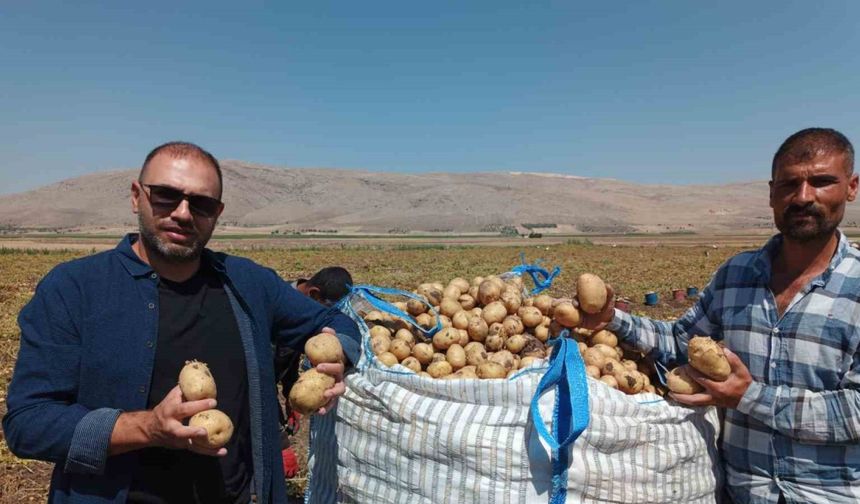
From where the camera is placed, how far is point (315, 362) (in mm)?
2572

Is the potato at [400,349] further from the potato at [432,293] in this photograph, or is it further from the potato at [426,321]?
the potato at [432,293]

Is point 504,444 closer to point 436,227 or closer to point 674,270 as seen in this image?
point 674,270

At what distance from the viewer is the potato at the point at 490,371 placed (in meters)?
2.93

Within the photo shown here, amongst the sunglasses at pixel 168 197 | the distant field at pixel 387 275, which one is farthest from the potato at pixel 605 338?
the distant field at pixel 387 275

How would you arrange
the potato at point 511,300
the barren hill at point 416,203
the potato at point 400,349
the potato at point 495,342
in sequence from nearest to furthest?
1. the potato at point 400,349
2. the potato at point 495,342
3. the potato at point 511,300
4. the barren hill at point 416,203

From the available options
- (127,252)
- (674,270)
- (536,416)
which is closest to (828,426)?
(536,416)

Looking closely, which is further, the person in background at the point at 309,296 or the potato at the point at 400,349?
the person in background at the point at 309,296

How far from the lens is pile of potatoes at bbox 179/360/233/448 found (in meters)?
1.95

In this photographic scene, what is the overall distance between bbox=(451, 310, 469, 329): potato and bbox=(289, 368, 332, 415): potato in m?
1.41

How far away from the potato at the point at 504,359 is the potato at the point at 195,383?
66.1 inches

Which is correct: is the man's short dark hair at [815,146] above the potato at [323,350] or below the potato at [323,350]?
above

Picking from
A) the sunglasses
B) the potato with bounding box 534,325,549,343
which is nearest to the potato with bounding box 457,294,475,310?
the potato with bounding box 534,325,549,343

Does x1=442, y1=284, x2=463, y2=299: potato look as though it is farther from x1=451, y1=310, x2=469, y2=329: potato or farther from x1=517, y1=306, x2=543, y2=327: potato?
x1=517, y1=306, x2=543, y2=327: potato

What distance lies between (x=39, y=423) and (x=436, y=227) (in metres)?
130
